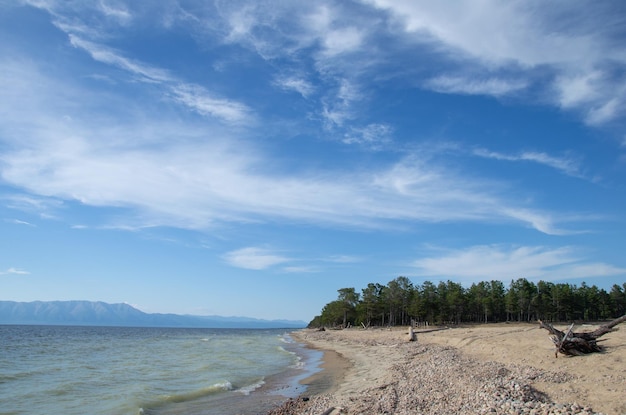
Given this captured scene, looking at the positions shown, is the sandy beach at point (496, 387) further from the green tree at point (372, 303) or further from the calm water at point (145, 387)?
the green tree at point (372, 303)

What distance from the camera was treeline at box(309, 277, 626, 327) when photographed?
92750 millimetres

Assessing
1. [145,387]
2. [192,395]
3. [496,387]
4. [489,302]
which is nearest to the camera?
[496,387]

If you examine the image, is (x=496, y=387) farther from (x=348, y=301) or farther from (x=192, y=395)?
(x=348, y=301)

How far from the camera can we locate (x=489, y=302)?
92750 mm

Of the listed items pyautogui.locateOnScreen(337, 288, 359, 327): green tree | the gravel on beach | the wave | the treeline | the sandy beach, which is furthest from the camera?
pyautogui.locateOnScreen(337, 288, 359, 327): green tree

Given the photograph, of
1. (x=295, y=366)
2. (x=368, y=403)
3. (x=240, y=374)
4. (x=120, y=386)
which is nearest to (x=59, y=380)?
(x=120, y=386)

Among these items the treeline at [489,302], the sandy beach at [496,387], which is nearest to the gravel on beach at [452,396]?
the sandy beach at [496,387]

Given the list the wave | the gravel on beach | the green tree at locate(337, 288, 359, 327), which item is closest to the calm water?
the wave

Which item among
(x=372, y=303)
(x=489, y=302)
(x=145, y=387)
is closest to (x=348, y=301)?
(x=372, y=303)

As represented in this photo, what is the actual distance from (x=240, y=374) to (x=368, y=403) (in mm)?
17088

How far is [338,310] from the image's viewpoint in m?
123

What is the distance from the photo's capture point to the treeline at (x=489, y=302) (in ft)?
304

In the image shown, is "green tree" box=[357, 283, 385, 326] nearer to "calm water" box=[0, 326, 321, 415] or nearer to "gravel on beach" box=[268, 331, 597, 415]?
"calm water" box=[0, 326, 321, 415]

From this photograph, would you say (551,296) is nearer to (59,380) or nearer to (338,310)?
(338,310)
